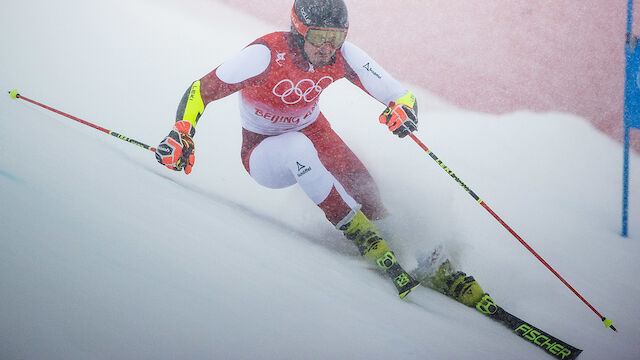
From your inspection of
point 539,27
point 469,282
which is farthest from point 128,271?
point 539,27

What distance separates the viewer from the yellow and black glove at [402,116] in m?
1.43

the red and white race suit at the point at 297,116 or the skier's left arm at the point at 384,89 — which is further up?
the skier's left arm at the point at 384,89

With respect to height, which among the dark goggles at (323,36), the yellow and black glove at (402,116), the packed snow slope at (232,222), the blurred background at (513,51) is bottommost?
the packed snow slope at (232,222)

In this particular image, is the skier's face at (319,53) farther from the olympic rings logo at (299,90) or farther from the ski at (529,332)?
the ski at (529,332)

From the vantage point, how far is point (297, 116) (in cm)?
142

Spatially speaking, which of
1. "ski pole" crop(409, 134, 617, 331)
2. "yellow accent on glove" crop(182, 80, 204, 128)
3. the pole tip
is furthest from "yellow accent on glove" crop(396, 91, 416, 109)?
the pole tip

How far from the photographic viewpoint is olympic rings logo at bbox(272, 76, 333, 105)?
4.40 ft

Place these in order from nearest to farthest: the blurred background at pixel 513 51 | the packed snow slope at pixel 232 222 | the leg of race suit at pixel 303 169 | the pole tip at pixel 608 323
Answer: the packed snow slope at pixel 232 222
the leg of race suit at pixel 303 169
the pole tip at pixel 608 323
the blurred background at pixel 513 51

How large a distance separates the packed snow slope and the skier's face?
0.23m

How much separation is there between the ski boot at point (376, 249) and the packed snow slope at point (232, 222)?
0.18 ft

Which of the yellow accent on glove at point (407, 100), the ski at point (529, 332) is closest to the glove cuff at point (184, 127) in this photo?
the yellow accent on glove at point (407, 100)

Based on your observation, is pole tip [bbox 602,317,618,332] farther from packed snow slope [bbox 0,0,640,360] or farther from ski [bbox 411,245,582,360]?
ski [bbox 411,245,582,360]

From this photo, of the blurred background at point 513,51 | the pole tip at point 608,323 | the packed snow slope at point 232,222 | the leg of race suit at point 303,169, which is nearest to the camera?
the packed snow slope at point 232,222

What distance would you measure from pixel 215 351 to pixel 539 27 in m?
1.70
